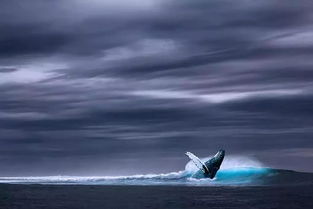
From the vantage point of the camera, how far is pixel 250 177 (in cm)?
18075

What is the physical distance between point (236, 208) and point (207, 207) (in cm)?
369

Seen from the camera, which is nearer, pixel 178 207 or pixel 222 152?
pixel 178 207

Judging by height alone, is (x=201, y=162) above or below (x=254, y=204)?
above

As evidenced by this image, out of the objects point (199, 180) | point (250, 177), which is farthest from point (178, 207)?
point (250, 177)

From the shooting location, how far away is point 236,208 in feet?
227

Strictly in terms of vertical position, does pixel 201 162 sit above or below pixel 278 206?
above

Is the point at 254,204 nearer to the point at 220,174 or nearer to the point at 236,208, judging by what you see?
the point at 236,208

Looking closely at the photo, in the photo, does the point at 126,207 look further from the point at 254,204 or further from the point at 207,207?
the point at 254,204

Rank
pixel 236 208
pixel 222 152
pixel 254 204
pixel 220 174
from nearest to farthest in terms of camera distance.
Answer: pixel 236 208
pixel 254 204
pixel 222 152
pixel 220 174

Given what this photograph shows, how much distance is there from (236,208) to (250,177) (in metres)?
114

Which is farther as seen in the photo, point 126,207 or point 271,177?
point 271,177

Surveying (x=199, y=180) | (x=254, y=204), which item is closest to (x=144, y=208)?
(x=254, y=204)

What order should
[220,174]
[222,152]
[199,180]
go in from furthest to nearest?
[220,174] < [199,180] < [222,152]

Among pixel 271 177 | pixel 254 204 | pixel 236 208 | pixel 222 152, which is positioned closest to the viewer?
pixel 236 208
